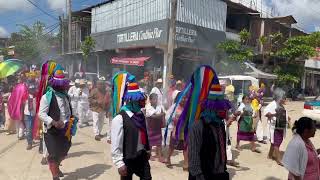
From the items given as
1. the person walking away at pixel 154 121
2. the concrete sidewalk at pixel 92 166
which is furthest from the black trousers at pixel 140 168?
the person walking away at pixel 154 121

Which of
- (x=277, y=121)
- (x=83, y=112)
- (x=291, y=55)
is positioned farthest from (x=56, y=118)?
(x=291, y=55)

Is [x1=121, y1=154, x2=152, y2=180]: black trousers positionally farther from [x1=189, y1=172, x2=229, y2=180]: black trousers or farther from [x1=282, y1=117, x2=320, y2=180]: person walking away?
[x1=282, y1=117, x2=320, y2=180]: person walking away

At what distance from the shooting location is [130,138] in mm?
4074

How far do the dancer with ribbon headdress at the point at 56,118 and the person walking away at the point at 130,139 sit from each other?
1744mm

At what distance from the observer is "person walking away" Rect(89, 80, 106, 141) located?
9.93m

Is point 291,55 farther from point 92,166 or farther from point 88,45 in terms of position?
point 92,166

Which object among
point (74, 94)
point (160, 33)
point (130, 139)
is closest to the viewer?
point (130, 139)

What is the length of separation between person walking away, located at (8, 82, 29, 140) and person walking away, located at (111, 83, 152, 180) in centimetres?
579

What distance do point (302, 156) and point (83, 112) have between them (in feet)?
29.5

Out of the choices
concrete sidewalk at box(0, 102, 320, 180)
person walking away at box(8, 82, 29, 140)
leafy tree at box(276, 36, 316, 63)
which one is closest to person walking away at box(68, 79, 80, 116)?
person walking away at box(8, 82, 29, 140)

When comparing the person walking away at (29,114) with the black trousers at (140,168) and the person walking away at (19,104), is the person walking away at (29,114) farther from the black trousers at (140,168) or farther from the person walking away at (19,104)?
the black trousers at (140,168)

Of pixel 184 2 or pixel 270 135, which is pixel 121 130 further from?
pixel 184 2

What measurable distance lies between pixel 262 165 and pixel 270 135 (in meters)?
0.66

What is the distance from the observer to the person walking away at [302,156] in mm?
3879
